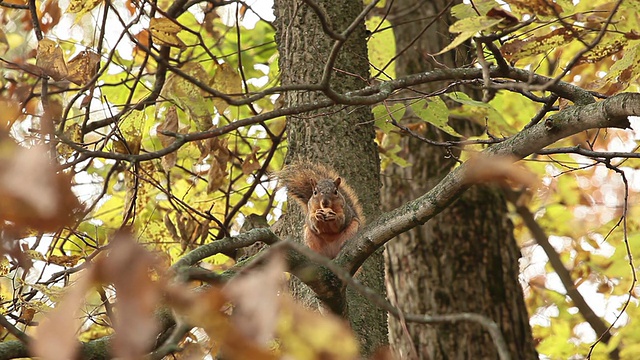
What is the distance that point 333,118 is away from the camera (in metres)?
2.88

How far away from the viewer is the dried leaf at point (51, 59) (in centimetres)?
254

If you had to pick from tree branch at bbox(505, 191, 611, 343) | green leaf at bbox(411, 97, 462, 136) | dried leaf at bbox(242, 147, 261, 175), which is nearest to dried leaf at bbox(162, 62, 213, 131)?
dried leaf at bbox(242, 147, 261, 175)

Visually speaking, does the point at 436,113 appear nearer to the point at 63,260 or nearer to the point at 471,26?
the point at 471,26

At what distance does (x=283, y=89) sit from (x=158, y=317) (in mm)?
691

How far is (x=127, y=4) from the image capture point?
3.62 meters

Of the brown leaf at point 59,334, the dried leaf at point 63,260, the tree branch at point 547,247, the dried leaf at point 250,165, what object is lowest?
the brown leaf at point 59,334

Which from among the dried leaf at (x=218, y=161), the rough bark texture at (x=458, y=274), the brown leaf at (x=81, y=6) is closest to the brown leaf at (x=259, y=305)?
the brown leaf at (x=81, y=6)

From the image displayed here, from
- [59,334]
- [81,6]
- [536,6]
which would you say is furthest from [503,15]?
[81,6]

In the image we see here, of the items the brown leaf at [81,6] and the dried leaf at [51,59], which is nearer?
the brown leaf at [81,6]

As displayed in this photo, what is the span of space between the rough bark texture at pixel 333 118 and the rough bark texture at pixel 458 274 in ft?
5.05

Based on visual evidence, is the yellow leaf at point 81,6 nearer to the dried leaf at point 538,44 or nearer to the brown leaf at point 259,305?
the dried leaf at point 538,44

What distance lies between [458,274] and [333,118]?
2151 millimetres

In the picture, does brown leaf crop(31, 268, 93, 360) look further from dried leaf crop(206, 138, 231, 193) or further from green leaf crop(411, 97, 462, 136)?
dried leaf crop(206, 138, 231, 193)

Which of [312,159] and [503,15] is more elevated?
[312,159]
